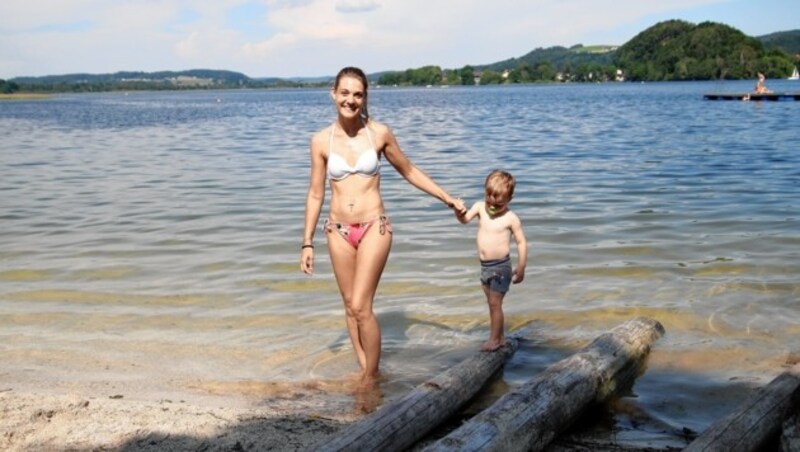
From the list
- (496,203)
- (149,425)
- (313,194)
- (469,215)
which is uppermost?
(313,194)

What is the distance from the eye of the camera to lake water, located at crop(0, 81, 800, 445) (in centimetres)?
675

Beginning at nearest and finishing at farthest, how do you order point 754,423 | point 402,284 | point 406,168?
point 754,423, point 406,168, point 402,284

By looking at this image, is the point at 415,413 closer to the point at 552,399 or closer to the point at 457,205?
the point at 552,399

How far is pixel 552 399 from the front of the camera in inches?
191

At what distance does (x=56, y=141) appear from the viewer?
34.4 m

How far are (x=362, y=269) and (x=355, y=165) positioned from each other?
73 centimetres

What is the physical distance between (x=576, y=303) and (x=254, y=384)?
147 inches

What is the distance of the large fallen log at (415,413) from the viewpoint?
4.35 metres

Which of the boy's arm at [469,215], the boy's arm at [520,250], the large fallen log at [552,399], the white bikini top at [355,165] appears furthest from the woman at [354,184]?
the large fallen log at [552,399]

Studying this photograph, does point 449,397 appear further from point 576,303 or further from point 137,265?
point 137,265

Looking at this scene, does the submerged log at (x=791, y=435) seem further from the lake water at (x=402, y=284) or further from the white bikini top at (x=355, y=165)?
the white bikini top at (x=355, y=165)

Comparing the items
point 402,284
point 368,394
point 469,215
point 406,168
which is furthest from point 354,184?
point 402,284

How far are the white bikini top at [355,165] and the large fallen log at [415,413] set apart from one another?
1504 millimetres

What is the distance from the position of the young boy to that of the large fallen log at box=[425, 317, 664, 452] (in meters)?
0.85
